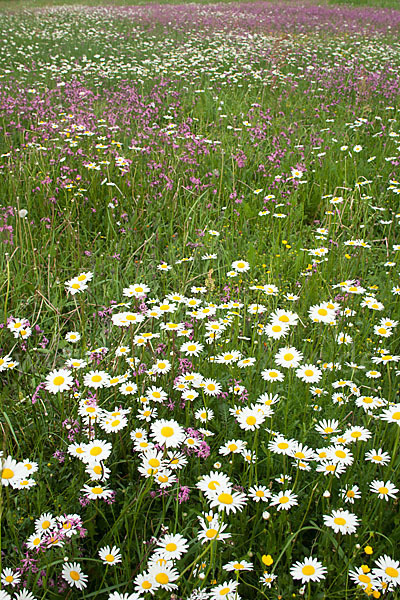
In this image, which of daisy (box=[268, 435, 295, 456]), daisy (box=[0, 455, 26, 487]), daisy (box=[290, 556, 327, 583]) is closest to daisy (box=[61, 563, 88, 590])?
daisy (box=[0, 455, 26, 487])

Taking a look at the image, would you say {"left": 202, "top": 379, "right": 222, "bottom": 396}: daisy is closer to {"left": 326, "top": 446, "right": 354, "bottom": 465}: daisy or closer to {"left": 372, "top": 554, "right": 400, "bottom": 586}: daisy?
{"left": 326, "top": 446, "right": 354, "bottom": 465}: daisy

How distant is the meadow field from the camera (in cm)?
138

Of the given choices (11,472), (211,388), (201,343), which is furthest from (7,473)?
(201,343)

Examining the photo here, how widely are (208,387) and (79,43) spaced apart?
35.8 ft

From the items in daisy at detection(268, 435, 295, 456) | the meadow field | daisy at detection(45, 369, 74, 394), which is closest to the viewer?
the meadow field

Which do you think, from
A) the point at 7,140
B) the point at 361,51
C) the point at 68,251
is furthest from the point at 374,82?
the point at 68,251

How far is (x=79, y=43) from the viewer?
34.5 feet

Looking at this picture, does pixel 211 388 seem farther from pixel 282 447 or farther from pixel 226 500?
pixel 226 500

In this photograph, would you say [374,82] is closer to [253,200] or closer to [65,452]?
[253,200]

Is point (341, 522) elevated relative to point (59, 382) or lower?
lower

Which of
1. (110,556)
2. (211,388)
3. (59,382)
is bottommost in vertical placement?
(110,556)

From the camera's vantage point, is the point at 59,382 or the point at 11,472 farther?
the point at 59,382

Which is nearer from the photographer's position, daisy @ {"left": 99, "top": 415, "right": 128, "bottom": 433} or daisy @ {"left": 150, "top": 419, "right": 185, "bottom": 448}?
daisy @ {"left": 150, "top": 419, "right": 185, "bottom": 448}

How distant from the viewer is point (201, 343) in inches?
89.8
